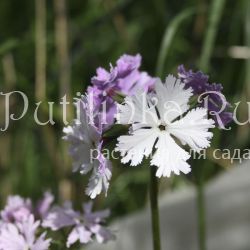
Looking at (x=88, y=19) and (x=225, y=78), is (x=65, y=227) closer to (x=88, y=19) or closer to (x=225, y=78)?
(x=225, y=78)

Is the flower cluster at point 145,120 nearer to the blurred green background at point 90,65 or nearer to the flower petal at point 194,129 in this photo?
the flower petal at point 194,129

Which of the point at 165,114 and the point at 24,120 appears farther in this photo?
the point at 24,120

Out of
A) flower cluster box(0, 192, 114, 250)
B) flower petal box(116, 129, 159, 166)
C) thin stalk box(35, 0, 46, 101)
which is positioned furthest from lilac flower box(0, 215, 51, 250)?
thin stalk box(35, 0, 46, 101)

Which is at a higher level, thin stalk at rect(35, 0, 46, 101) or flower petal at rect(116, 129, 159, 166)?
thin stalk at rect(35, 0, 46, 101)

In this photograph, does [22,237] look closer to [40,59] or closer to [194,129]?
[194,129]

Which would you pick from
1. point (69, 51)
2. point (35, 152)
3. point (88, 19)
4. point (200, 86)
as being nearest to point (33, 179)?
point (35, 152)

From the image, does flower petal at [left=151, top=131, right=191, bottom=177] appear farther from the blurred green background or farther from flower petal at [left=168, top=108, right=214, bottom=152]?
the blurred green background
